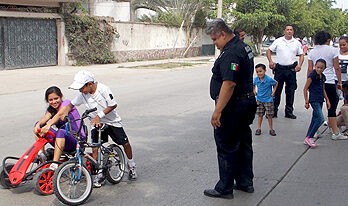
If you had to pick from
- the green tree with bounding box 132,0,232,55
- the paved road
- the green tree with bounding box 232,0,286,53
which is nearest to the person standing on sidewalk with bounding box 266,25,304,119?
the paved road

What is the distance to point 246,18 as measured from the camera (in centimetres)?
3362

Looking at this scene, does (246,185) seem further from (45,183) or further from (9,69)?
(9,69)

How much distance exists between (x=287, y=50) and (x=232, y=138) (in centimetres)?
514

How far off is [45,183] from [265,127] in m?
4.88

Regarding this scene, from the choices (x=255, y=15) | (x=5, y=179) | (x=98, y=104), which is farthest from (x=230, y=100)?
(x=255, y=15)

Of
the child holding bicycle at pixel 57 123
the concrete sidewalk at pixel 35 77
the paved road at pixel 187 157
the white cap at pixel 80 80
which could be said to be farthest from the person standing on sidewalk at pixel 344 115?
the concrete sidewalk at pixel 35 77

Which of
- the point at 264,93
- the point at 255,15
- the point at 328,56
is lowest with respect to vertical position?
the point at 264,93

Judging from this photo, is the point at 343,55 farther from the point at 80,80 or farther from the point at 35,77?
the point at 35,77

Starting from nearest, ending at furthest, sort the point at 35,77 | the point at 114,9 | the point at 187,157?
the point at 187,157
the point at 35,77
the point at 114,9

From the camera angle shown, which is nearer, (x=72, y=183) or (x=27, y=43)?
(x=72, y=183)

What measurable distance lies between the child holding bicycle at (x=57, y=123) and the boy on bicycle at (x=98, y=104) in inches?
6.9

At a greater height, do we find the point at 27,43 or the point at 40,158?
the point at 27,43

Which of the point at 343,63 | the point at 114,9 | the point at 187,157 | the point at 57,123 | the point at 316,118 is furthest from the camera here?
the point at 114,9

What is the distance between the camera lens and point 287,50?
924 cm
